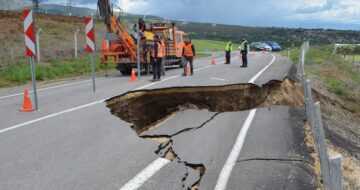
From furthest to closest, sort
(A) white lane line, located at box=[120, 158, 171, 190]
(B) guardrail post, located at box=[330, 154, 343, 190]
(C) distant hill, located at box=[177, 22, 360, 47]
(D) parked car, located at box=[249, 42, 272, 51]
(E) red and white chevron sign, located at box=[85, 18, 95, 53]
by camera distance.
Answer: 1. (C) distant hill, located at box=[177, 22, 360, 47]
2. (D) parked car, located at box=[249, 42, 272, 51]
3. (E) red and white chevron sign, located at box=[85, 18, 95, 53]
4. (A) white lane line, located at box=[120, 158, 171, 190]
5. (B) guardrail post, located at box=[330, 154, 343, 190]

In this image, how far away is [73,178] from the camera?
5305 millimetres

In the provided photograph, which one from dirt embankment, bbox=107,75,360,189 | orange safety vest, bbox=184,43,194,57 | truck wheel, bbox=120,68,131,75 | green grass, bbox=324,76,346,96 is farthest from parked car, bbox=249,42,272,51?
dirt embankment, bbox=107,75,360,189

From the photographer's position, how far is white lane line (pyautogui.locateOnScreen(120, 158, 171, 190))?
5082mm

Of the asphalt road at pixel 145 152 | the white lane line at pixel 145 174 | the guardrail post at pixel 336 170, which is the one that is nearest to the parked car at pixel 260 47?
the asphalt road at pixel 145 152

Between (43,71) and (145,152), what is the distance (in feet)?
45.8

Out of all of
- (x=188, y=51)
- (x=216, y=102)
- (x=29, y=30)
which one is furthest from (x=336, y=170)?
(x=188, y=51)

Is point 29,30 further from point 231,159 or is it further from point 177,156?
point 231,159

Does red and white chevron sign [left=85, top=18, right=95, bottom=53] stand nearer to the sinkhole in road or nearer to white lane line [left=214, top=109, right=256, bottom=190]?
the sinkhole in road

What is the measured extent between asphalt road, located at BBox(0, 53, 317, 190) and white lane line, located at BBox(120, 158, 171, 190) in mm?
12

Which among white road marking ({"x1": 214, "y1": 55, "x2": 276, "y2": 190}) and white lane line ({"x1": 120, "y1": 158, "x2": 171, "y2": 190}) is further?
white road marking ({"x1": 214, "y1": 55, "x2": 276, "y2": 190})

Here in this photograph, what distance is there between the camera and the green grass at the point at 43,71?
1734 cm

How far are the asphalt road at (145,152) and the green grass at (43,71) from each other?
760 centimetres

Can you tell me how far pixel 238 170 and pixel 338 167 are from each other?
6.95 feet

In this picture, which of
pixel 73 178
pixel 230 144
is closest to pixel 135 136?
pixel 230 144
